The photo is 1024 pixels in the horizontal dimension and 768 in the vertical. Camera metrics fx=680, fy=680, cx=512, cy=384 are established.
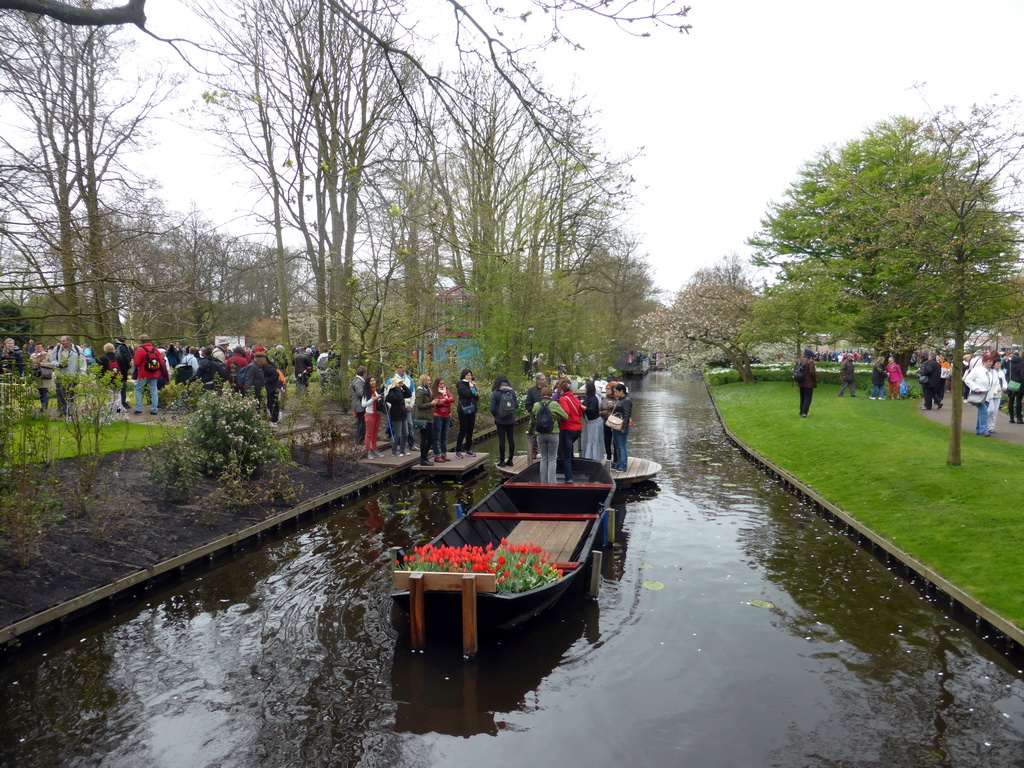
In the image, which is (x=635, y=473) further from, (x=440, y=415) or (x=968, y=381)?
(x=968, y=381)

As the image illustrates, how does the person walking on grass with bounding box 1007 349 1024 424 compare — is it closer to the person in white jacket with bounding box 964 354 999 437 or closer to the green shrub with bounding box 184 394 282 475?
the person in white jacket with bounding box 964 354 999 437

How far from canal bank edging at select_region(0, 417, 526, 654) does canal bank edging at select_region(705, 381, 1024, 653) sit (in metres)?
8.09

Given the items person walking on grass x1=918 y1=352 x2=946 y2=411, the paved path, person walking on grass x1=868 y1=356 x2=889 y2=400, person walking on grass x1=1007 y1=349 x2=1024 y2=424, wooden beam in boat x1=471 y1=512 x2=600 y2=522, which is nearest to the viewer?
wooden beam in boat x1=471 y1=512 x2=600 y2=522

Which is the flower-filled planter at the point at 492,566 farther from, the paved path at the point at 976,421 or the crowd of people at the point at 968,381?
the paved path at the point at 976,421

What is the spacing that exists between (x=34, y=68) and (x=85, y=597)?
6.64 meters

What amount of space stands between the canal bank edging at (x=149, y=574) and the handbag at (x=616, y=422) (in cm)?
502

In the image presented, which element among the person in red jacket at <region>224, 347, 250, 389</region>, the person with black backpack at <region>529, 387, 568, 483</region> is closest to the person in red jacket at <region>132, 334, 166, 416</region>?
the person in red jacket at <region>224, 347, 250, 389</region>

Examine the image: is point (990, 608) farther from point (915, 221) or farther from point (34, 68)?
point (34, 68)

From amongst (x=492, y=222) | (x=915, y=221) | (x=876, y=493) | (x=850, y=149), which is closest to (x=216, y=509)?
(x=876, y=493)

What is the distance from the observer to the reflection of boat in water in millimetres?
5160

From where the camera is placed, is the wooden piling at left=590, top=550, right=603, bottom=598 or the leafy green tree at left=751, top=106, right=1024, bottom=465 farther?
the leafy green tree at left=751, top=106, right=1024, bottom=465

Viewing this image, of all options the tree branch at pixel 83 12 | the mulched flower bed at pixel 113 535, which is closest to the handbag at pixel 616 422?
the mulched flower bed at pixel 113 535

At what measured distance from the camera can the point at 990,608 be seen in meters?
6.53

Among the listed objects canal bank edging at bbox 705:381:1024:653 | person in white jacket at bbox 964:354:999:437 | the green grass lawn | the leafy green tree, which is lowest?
canal bank edging at bbox 705:381:1024:653
